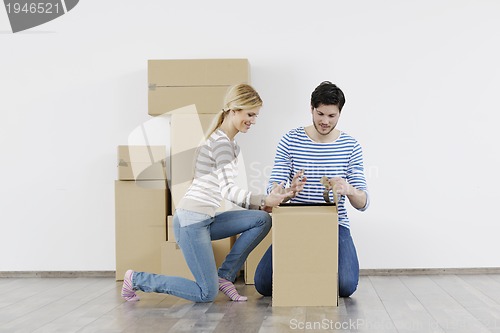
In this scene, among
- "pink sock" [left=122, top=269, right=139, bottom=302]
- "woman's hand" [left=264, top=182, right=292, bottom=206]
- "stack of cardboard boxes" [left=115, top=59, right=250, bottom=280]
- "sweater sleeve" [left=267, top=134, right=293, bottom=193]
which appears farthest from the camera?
"stack of cardboard boxes" [left=115, top=59, right=250, bottom=280]

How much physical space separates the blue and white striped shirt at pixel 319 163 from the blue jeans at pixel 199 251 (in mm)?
252

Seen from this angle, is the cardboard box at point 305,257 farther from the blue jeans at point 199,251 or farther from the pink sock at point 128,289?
the pink sock at point 128,289

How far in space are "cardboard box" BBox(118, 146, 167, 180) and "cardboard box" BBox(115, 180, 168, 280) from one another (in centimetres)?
6

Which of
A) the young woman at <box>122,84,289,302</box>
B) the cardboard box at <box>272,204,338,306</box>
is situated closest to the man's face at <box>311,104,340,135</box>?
the young woman at <box>122,84,289,302</box>

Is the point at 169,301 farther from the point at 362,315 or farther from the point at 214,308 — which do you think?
the point at 362,315

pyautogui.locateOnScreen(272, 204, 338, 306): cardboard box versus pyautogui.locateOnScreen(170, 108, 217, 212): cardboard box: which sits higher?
pyautogui.locateOnScreen(170, 108, 217, 212): cardboard box

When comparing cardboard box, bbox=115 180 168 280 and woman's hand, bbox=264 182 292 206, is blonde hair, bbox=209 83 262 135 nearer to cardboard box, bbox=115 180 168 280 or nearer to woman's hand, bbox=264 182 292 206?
woman's hand, bbox=264 182 292 206

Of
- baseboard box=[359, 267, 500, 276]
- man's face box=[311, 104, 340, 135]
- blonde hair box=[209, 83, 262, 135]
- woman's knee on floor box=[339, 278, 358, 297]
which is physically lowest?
baseboard box=[359, 267, 500, 276]

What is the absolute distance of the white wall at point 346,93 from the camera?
164 inches

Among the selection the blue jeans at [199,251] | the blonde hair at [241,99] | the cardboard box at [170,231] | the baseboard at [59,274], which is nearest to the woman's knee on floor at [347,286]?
the blue jeans at [199,251]

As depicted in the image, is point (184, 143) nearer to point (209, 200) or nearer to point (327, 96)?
point (209, 200)

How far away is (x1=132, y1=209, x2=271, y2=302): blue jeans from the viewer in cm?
305

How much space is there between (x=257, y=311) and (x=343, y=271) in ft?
1.66

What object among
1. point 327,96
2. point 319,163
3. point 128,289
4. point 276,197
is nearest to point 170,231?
point 128,289
